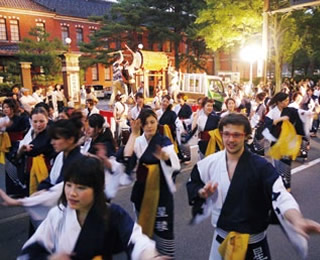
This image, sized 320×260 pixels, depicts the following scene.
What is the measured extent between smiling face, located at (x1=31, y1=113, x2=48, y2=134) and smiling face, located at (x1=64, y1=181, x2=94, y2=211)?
A: 2.22m

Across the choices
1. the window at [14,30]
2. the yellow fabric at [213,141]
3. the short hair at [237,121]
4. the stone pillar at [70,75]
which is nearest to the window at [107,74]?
the window at [14,30]

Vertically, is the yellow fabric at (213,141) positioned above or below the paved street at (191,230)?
above

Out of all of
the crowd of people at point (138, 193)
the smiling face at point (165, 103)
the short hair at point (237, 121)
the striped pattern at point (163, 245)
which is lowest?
the striped pattern at point (163, 245)

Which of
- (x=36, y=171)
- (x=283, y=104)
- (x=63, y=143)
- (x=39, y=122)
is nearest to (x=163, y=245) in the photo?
(x=63, y=143)

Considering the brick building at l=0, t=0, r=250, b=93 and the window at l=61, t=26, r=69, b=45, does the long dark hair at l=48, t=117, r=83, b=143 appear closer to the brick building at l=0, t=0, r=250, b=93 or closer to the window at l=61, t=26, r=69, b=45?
the brick building at l=0, t=0, r=250, b=93

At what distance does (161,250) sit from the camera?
10.4 feet

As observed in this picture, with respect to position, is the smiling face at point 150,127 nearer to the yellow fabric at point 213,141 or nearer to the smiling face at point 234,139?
the smiling face at point 234,139

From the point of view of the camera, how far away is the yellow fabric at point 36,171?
3.76m

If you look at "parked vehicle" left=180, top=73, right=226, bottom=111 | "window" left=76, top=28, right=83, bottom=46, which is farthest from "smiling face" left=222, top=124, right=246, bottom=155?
"window" left=76, top=28, right=83, bottom=46

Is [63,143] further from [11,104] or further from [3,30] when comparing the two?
[3,30]

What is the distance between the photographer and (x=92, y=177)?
1.77 m

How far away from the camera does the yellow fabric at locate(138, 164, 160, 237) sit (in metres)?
3.16

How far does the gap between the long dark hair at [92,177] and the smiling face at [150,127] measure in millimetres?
1528

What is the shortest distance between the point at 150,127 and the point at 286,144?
2501mm
